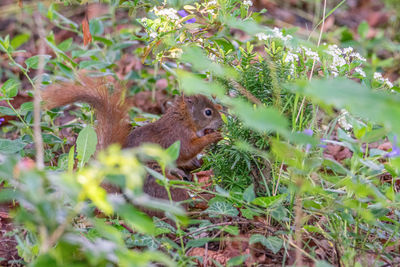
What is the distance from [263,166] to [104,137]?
78cm

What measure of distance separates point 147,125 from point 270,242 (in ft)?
3.83

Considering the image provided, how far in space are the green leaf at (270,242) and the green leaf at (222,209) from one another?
0.15m

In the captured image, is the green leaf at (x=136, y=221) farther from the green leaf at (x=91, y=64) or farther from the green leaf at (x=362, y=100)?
the green leaf at (x=91, y=64)

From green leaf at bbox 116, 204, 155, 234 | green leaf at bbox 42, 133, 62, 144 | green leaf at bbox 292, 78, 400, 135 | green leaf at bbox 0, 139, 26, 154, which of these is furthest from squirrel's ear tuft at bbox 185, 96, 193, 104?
green leaf at bbox 292, 78, 400, 135

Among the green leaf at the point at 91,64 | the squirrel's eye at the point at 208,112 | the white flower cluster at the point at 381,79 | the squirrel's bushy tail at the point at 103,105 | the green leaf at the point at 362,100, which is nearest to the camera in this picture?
the green leaf at the point at 362,100

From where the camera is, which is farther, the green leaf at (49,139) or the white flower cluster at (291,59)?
the green leaf at (49,139)

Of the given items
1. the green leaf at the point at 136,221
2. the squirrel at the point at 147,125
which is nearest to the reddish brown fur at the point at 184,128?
the squirrel at the point at 147,125

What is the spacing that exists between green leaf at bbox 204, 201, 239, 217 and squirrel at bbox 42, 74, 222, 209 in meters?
0.50

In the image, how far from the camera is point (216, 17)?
2.59 metres

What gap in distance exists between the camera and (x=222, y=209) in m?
2.15

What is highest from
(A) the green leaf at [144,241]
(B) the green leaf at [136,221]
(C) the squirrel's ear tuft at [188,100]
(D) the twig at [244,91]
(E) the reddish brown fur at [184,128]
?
(B) the green leaf at [136,221]

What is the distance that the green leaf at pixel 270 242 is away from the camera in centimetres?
199

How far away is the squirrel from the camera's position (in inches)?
98.4

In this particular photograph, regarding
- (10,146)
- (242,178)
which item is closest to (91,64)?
(10,146)
